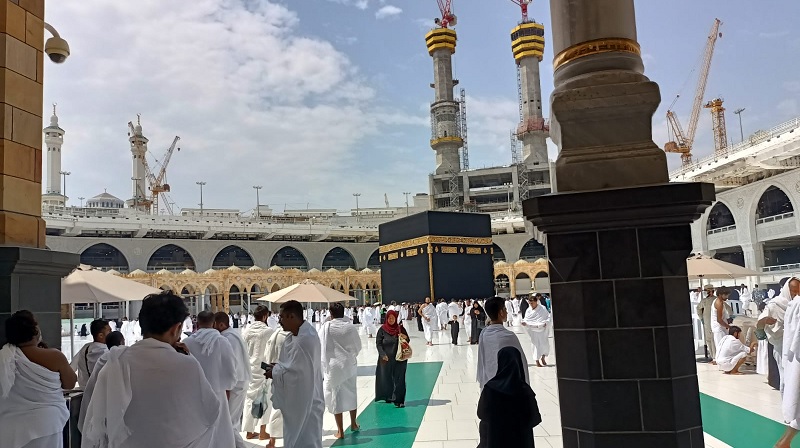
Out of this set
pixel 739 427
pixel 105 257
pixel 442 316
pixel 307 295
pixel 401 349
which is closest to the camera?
pixel 739 427

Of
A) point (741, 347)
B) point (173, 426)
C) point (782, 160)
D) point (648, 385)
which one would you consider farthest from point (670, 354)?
point (782, 160)

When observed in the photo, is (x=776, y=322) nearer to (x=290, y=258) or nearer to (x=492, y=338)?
(x=492, y=338)

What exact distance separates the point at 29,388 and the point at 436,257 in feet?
88.5

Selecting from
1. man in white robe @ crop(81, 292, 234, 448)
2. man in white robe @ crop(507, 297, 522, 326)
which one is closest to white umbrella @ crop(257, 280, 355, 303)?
man in white robe @ crop(81, 292, 234, 448)

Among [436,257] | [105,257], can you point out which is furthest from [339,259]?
[105,257]

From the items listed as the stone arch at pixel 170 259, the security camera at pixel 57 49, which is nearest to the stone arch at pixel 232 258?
the stone arch at pixel 170 259

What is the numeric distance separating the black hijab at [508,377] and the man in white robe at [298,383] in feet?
4.69

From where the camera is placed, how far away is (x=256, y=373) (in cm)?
549

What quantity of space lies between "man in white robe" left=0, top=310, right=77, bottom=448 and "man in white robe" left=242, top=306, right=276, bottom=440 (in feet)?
8.65

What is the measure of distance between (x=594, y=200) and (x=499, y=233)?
4061cm

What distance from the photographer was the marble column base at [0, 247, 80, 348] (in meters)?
3.17

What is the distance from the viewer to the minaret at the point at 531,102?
4906 centimetres

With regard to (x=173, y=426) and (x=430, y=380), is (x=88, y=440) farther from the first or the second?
(x=430, y=380)

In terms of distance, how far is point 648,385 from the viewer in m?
2.59
